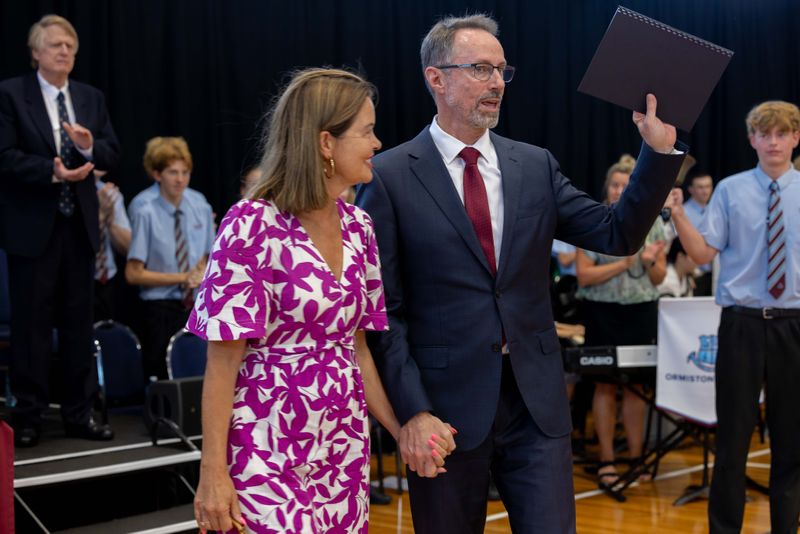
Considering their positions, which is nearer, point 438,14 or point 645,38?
point 645,38

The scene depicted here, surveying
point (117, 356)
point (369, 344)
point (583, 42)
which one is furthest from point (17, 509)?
point (583, 42)

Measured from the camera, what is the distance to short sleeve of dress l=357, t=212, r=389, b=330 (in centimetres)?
240

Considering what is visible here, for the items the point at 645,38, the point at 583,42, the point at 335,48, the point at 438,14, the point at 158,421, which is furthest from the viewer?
the point at 583,42

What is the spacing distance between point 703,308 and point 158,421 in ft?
9.99

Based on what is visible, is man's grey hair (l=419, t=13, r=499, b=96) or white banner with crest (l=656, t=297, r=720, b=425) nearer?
man's grey hair (l=419, t=13, r=499, b=96)

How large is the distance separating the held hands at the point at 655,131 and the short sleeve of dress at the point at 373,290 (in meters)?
0.71

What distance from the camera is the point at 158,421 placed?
5043 millimetres

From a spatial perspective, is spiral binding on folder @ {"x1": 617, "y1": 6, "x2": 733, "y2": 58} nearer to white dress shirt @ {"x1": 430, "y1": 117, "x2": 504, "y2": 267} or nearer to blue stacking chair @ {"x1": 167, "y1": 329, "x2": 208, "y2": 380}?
white dress shirt @ {"x1": 430, "y1": 117, "x2": 504, "y2": 267}

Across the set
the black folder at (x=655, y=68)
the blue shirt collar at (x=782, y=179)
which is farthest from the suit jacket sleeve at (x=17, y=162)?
the blue shirt collar at (x=782, y=179)

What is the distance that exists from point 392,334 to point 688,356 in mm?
3644

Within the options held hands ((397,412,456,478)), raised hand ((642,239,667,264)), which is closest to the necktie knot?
held hands ((397,412,456,478))

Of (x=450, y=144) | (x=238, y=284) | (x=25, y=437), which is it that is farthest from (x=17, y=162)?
(x=238, y=284)

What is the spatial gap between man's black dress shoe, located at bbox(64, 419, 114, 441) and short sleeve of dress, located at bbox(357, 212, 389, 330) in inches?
116

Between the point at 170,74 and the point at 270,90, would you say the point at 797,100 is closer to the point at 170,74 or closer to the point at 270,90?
the point at 270,90
